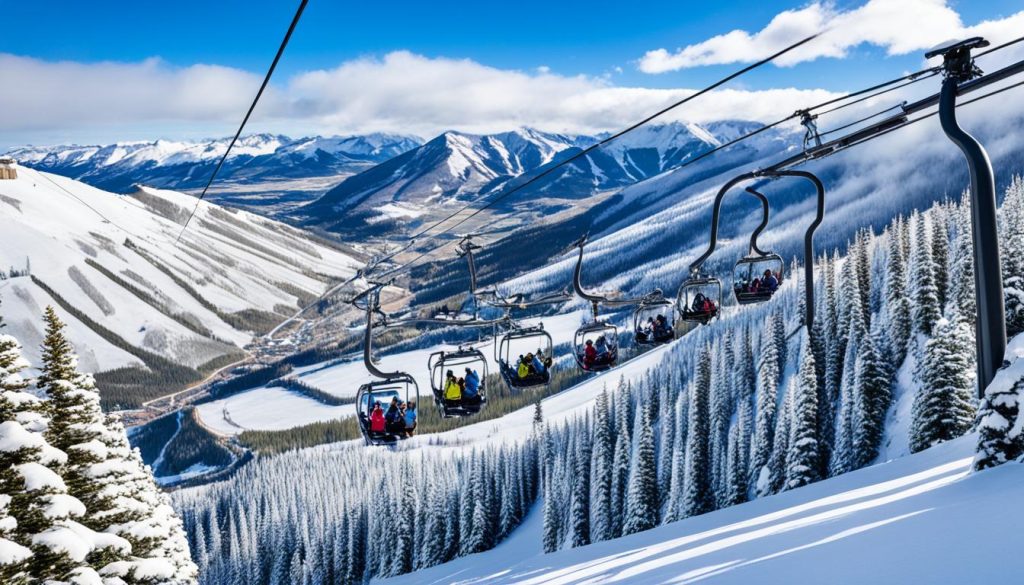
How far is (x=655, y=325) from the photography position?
19641 millimetres

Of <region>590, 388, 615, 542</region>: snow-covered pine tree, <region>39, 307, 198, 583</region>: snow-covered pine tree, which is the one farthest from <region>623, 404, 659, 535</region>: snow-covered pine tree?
<region>39, 307, 198, 583</region>: snow-covered pine tree

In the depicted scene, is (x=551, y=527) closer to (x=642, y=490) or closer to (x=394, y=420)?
(x=642, y=490)

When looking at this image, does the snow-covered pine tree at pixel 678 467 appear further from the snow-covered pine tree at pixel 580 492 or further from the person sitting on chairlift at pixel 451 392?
the person sitting on chairlift at pixel 451 392

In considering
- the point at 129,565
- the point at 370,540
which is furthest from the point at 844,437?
the point at 370,540

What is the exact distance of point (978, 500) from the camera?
10.1 meters

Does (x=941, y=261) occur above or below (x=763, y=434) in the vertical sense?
above

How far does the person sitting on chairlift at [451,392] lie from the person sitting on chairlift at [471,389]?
0.19m

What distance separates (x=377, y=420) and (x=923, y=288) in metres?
49.6

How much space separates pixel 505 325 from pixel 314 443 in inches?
6010

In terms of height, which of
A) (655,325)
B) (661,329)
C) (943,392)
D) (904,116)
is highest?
(904,116)

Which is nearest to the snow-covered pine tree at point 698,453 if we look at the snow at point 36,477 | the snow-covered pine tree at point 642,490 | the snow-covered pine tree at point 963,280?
the snow-covered pine tree at point 642,490

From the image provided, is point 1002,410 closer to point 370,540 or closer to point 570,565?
point 570,565

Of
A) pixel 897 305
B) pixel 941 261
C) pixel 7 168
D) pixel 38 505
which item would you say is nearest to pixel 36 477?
pixel 38 505

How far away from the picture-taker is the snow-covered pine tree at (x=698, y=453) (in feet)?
191
